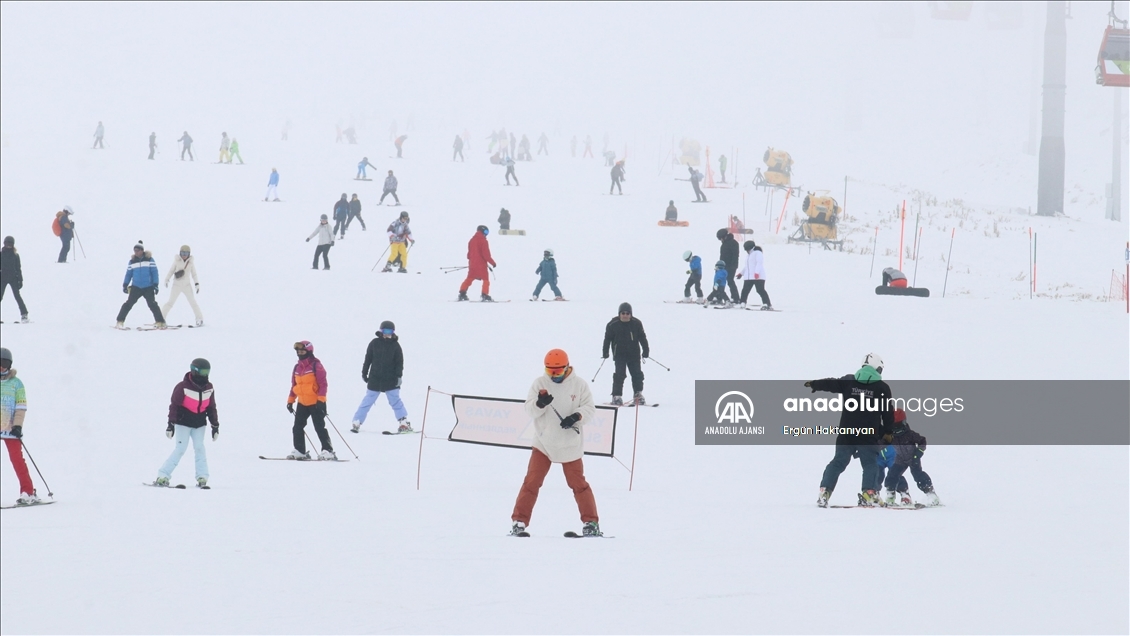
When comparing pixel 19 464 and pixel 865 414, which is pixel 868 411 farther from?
pixel 19 464

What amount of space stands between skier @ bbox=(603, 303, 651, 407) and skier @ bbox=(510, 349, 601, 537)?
5133mm

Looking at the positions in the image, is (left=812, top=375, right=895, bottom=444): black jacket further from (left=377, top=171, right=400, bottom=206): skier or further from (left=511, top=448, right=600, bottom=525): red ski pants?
(left=377, top=171, right=400, bottom=206): skier

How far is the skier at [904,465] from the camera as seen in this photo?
9.05 meters

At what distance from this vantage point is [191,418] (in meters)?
9.55

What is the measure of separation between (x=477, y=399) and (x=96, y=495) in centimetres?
308

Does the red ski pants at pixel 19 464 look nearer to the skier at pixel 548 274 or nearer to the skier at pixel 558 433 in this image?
the skier at pixel 558 433

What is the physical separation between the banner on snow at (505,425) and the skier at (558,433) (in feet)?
6.36

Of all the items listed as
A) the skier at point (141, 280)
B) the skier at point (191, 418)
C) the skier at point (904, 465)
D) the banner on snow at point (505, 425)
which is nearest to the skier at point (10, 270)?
the skier at point (141, 280)

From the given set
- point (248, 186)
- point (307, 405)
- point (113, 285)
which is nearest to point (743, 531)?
point (307, 405)

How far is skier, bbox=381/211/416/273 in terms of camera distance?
23141mm

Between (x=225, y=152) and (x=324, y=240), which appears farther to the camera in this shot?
(x=225, y=152)

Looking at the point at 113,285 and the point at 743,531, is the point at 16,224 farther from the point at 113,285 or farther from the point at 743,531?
the point at 743,531

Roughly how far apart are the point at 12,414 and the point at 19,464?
37 centimetres

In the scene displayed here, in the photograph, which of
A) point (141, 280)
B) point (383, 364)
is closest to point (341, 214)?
point (141, 280)
